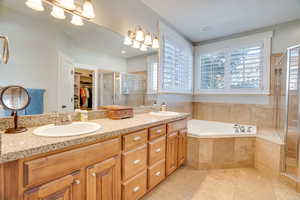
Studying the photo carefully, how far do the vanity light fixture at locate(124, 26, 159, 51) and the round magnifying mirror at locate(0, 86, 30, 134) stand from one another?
134 centimetres

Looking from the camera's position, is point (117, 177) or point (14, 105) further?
point (117, 177)

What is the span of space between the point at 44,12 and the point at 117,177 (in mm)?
1571

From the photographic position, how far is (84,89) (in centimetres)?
153

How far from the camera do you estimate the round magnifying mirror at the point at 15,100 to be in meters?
0.97

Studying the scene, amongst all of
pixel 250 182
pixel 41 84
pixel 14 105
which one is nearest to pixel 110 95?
pixel 41 84

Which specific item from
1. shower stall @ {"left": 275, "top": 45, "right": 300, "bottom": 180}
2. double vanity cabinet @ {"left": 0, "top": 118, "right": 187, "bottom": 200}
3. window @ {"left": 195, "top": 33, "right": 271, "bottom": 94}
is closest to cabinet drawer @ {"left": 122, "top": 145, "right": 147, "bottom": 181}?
double vanity cabinet @ {"left": 0, "top": 118, "right": 187, "bottom": 200}

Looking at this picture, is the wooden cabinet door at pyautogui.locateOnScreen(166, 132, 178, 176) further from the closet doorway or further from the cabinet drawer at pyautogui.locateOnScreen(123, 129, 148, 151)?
the closet doorway

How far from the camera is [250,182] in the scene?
6.17 ft

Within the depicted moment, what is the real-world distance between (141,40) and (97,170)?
184 cm

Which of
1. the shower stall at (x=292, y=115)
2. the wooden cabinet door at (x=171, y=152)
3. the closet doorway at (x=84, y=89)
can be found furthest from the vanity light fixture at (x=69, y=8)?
the shower stall at (x=292, y=115)

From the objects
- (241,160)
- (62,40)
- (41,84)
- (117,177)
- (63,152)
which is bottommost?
(241,160)

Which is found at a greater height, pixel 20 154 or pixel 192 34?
pixel 192 34

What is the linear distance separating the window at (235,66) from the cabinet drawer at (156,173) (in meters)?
2.35

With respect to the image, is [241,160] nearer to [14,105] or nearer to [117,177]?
[117,177]
